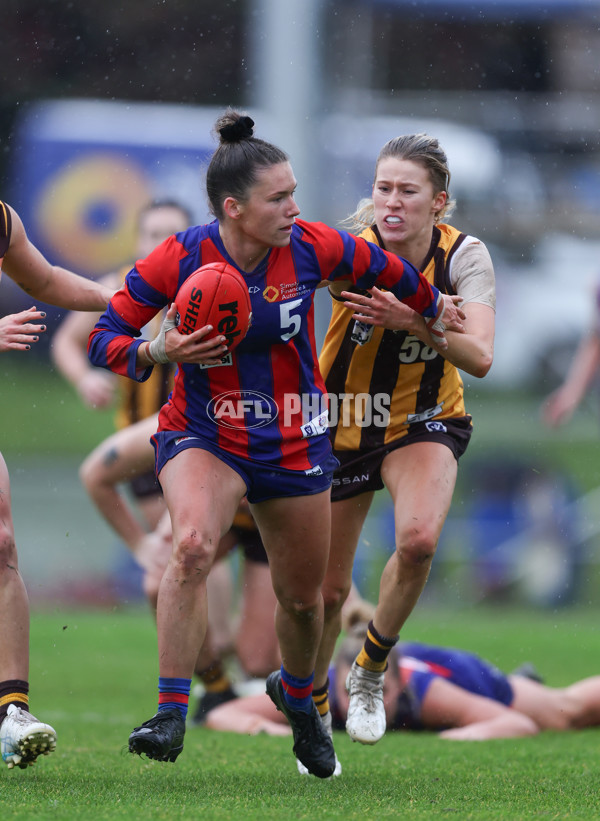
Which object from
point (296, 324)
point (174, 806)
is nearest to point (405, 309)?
point (296, 324)

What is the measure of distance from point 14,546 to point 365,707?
1512mm

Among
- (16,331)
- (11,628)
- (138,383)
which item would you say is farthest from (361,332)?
(138,383)

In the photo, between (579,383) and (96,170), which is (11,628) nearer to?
(579,383)

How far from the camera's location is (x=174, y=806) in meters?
3.86

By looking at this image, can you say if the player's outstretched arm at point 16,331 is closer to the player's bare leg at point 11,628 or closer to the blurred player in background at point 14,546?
the blurred player in background at point 14,546

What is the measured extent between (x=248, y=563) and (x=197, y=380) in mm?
2768

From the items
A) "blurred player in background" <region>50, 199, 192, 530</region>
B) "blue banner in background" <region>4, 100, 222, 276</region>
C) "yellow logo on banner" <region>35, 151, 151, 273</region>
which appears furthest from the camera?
"blue banner in background" <region>4, 100, 222, 276</region>

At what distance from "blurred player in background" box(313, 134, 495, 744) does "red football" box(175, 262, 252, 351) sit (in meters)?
0.65

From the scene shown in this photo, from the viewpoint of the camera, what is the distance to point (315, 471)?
14.2 ft

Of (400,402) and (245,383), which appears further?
(400,402)

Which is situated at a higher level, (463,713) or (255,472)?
(255,472)

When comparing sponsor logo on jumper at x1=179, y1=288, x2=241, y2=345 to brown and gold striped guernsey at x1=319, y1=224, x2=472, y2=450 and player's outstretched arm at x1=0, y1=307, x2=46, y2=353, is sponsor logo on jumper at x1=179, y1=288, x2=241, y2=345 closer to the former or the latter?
player's outstretched arm at x1=0, y1=307, x2=46, y2=353

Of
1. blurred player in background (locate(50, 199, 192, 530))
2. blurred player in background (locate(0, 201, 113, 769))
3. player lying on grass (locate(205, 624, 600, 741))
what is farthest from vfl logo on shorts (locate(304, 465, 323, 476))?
blurred player in background (locate(50, 199, 192, 530))

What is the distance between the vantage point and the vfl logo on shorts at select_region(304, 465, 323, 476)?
4.30 metres
